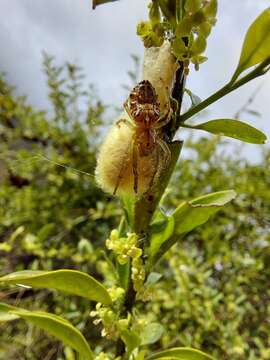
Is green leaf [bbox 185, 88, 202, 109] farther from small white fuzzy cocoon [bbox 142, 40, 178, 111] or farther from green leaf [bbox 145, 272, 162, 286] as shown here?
green leaf [bbox 145, 272, 162, 286]

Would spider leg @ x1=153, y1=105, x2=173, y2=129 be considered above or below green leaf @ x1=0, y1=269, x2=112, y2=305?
above

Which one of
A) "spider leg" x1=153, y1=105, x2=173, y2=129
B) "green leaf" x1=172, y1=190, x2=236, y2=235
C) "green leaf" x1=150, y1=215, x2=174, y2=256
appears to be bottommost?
"green leaf" x1=150, y1=215, x2=174, y2=256

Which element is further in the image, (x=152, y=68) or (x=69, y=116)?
(x=69, y=116)

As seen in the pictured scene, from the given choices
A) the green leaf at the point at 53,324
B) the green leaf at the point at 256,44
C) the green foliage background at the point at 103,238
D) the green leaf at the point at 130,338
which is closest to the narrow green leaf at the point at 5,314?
the green leaf at the point at 53,324

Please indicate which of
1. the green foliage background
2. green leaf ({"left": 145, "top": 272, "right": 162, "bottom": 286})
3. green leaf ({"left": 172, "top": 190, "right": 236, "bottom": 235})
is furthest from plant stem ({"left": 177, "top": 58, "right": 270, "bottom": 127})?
the green foliage background

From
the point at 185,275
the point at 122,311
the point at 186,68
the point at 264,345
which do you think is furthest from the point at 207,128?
the point at 264,345

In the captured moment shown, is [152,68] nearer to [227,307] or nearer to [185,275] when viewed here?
[185,275]

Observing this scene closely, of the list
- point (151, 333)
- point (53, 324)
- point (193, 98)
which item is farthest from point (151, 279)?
point (193, 98)
